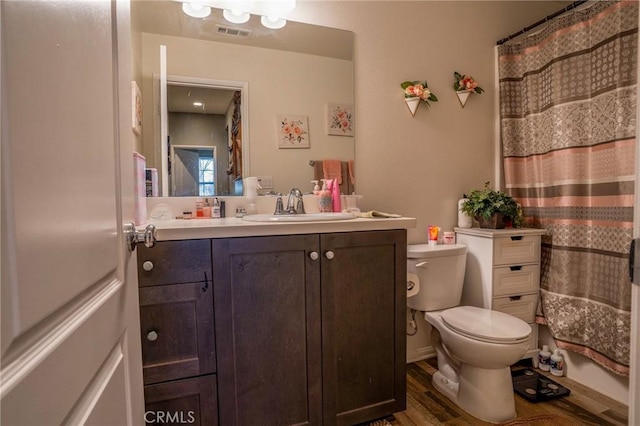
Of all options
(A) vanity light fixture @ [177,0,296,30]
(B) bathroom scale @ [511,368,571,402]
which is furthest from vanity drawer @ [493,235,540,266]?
(A) vanity light fixture @ [177,0,296,30]

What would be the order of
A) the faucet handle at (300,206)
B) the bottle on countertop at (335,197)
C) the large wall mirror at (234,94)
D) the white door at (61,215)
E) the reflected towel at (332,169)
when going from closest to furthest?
the white door at (61,215)
the large wall mirror at (234,94)
the faucet handle at (300,206)
the bottle on countertop at (335,197)
the reflected towel at (332,169)

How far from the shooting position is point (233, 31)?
5.61ft

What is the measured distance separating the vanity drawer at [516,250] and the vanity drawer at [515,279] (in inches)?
1.6

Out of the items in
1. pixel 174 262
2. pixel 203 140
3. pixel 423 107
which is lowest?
pixel 174 262

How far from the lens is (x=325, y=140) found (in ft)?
6.29

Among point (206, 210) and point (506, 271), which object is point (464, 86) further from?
point (206, 210)

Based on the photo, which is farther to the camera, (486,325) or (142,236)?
(486,325)

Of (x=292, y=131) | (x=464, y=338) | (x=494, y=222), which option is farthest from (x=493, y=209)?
(x=292, y=131)

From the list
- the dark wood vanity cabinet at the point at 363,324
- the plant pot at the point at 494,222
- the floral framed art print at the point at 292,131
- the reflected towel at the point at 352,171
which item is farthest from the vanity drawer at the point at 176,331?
the plant pot at the point at 494,222

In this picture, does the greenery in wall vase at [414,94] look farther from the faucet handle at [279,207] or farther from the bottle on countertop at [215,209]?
the bottle on countertop at [215,209]

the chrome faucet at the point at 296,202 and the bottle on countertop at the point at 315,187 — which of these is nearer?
Result: the chrome faucet at the point at 296,202

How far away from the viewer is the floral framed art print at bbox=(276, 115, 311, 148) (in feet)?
5.99

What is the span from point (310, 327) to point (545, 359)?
1633 millimetres

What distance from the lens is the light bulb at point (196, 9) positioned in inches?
63.9
